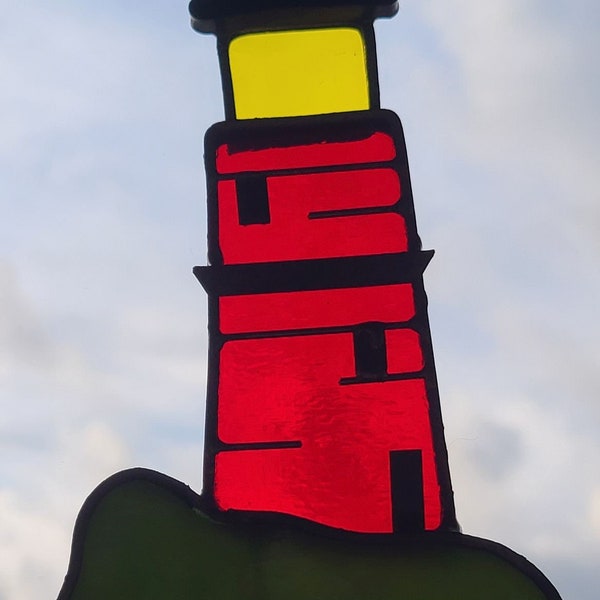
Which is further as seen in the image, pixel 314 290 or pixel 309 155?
pixel 309 155

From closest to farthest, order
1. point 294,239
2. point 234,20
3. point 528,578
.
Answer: point 528,578 → point 294,239 → point 234,20

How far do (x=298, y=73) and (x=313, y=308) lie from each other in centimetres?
152

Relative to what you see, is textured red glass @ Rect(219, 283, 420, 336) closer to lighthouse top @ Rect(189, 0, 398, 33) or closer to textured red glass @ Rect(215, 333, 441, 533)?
textured red glass @ Rect(215, 333, 441, 533)

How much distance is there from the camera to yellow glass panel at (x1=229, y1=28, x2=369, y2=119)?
18.9ft

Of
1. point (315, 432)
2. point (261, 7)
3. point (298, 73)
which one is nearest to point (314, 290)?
point (315, 432)

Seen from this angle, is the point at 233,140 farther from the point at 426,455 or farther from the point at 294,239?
the point at 426,455

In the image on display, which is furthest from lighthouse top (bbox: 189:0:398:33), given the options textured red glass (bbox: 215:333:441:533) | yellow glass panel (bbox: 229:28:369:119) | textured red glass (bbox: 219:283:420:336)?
textured red glass (bbox: 215:333:441:533)

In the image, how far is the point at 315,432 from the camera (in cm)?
514

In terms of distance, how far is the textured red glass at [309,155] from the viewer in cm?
558

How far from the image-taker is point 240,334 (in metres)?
5.32

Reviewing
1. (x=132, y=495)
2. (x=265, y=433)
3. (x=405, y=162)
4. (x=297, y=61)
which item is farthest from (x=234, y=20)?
(x=132, y=495)

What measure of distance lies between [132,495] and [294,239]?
5.62ft

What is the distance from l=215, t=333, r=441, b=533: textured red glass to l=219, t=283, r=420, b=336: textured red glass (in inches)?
3.5

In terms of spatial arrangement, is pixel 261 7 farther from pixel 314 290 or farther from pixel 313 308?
pixel 313 308
